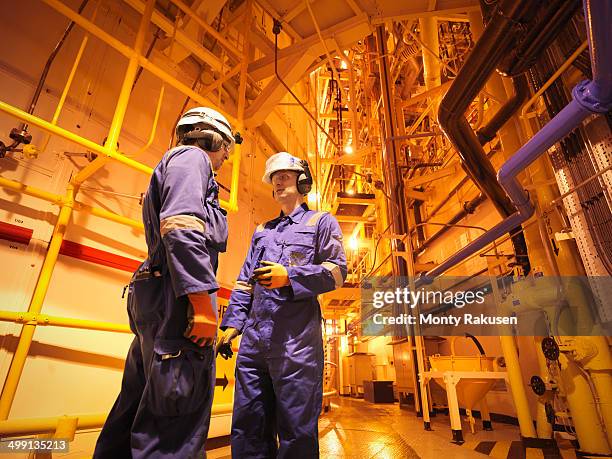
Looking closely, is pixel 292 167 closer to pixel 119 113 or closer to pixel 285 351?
pixel 285 351

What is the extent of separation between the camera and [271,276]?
59.5 inches

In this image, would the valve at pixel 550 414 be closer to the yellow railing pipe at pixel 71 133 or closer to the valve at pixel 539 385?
the valve at pixel 539 385

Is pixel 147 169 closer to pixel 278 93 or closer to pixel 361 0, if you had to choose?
pixel 278 93

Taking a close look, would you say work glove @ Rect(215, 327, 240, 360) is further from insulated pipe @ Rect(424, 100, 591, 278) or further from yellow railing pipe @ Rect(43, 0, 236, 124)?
insulated pipe @ Rect(424, 100, 591, 278)

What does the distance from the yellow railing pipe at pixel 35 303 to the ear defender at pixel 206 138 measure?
1284 mm

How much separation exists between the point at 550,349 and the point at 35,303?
3876mm

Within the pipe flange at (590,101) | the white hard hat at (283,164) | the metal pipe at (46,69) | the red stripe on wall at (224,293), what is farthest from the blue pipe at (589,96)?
the metal pipe at (46,69)

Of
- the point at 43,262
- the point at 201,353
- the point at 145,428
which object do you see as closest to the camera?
the point at 145,428

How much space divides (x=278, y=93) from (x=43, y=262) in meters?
2.71

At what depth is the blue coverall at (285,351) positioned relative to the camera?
1.40 m

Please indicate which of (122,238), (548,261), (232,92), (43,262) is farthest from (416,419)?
(232,92)

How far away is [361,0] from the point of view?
2.98m

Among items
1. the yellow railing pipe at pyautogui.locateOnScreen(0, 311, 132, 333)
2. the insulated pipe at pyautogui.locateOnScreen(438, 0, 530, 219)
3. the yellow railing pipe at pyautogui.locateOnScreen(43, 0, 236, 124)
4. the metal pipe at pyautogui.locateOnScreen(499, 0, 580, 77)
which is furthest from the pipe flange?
the yellow railing pipe at pyautogui.locateOnScreen(0, 311, 132, 333)

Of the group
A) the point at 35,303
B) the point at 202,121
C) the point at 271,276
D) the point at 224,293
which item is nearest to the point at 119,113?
the point at 202,121
